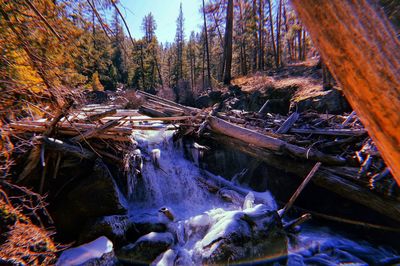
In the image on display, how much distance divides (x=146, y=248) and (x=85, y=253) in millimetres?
1247

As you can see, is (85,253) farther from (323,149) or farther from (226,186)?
(323,149)

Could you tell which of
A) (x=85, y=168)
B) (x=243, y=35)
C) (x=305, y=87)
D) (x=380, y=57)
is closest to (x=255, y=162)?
(x=85, y=168)

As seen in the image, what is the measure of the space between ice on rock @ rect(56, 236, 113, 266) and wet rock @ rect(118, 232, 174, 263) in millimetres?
588

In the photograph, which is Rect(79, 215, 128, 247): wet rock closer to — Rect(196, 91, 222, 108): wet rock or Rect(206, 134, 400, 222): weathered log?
Rect(206, 134, 400, 222): weathered log

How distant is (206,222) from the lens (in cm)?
564

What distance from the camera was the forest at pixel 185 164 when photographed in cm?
126

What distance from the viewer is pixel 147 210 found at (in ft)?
22.1

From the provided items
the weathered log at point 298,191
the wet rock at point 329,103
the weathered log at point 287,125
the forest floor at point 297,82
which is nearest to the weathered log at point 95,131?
the weathered log at point 298,191

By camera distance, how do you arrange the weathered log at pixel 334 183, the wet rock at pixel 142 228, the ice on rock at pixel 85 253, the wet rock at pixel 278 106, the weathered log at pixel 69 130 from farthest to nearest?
the wet rock at pixel 278 106 < the wet rock at pixel 142 228 < the weathered log at pixel 69 130 < the weathered log at pixel 334 183 < the ice on rock at pixel 85 253

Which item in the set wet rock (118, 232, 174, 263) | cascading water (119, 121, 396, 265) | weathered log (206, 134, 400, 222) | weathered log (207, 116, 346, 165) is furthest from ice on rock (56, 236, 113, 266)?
weathered log (206, 134, 400, 222)

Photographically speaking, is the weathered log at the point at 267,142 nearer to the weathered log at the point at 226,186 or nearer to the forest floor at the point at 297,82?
the weathered log at the point at 226,186

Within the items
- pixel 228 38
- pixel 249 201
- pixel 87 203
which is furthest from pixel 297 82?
pixel 87 203

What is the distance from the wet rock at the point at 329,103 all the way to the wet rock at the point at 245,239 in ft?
22.6

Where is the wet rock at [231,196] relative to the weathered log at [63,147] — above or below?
below
